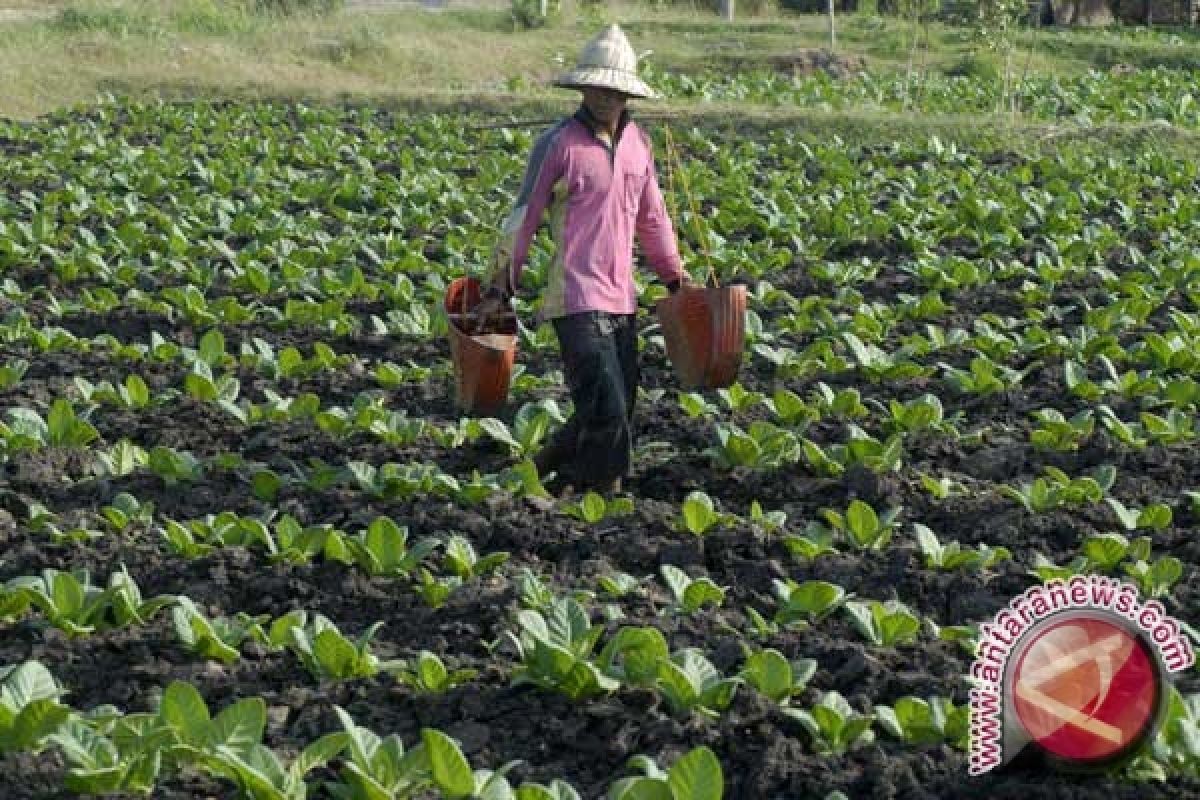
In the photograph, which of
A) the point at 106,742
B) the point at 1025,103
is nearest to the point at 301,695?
the point at 106,742

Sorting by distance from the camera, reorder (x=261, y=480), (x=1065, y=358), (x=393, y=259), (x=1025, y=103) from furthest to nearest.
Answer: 1. (x=1025, y=103)
2. (x=393, y=259)
3. (x=1065, y=358)
4. (x=261, y=480)

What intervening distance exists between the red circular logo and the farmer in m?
3.15

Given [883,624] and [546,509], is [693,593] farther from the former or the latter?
[546,509]

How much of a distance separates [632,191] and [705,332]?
604mm

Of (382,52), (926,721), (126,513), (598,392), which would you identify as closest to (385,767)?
(926,721)

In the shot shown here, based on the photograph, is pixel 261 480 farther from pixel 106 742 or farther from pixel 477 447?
pixel 106 742

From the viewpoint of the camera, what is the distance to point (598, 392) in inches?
296

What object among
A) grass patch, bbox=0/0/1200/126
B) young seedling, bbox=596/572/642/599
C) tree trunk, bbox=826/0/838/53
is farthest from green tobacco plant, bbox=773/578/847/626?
tree trunk, bbox=826/0/838/53

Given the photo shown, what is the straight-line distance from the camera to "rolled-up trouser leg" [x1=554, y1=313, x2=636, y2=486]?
295 inches

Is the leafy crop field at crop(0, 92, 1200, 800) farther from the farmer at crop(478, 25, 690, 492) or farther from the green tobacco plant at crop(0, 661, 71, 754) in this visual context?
the farmer at crop(478, 25, 690, 492)

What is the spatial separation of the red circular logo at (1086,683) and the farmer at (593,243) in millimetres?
3147

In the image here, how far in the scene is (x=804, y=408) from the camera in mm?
8570

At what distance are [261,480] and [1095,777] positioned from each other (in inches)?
142

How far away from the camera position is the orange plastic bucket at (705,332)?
763cm
